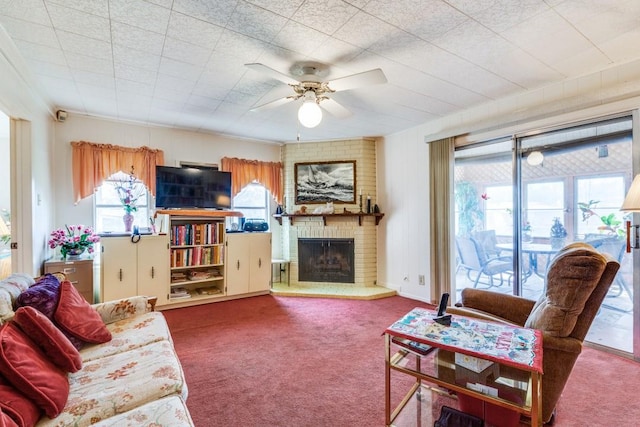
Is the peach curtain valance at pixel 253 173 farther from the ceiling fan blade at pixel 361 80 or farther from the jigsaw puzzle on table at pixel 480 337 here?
the jigsaw puzzle on table at pixel 480 337

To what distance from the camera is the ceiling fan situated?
7.23 feet

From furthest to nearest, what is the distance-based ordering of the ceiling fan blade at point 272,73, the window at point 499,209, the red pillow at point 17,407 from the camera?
the window at point 499,209, the ceiling fan blade at point 272,73, the red pillow at point 17,407

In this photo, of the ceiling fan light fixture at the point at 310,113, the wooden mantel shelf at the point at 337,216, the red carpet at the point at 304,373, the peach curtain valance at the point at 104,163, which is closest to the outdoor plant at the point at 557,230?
the red carpet at the point at 304,373

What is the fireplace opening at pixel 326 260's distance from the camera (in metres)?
4.91

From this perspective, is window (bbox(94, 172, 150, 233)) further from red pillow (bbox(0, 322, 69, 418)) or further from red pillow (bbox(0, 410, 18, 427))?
red pillow (bbox(0, 410, 18, 427))

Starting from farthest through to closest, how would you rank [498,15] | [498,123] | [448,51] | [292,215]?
[292,215], [498,123], [448,51], [498,15]

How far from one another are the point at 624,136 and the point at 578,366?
195 cm

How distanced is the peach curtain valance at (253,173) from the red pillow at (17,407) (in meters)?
3.76

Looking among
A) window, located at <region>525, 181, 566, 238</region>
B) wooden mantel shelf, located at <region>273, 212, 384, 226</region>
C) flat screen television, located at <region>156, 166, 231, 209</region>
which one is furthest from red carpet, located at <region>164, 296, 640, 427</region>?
wooden mantel shelf, located at <region>273, 212, 384, 226</region>

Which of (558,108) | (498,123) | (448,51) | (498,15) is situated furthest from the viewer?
(498,123)

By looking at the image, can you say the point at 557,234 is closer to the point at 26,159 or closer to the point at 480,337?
the point at 480,337

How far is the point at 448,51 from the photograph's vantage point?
2.32 metres

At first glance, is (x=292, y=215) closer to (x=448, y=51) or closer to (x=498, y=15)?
(x=448, y=51)

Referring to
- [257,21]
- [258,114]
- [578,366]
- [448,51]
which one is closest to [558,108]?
[448,51]
